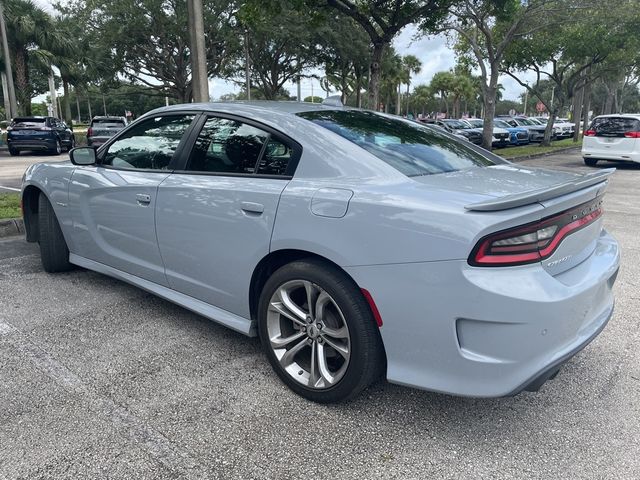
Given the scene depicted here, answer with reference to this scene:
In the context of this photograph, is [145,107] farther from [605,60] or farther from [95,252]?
[95,252]

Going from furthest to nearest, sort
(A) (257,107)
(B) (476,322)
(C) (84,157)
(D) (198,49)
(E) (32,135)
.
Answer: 1. (E) (32,135)
2. (D) (198,49)
3. (C) (84,157)
4. (A) (257,107)
5. (B) (476,322)

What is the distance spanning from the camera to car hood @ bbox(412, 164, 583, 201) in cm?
227

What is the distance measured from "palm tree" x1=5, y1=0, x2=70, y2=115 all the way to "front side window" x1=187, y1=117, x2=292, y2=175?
94.0 ft

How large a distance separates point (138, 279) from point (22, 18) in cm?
2868

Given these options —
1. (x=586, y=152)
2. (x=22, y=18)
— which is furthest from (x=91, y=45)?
(x=586, y=152)

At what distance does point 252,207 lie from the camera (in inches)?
106

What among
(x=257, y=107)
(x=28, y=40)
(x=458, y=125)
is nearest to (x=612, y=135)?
(x=458, y=125)

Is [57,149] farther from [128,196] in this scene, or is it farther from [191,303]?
[191,303]

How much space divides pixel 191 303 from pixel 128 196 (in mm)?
905

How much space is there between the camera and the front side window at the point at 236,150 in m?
2.81

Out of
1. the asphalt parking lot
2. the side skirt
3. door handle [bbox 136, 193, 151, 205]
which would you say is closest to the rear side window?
the side skirt

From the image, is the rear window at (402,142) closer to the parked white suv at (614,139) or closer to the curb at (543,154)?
the parked white suv at (614,139)

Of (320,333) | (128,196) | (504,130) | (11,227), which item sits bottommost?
(11,227)

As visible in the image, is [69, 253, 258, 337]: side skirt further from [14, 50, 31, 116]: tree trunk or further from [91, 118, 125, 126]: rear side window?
[14, 50, 31, 116]: tree trunk
